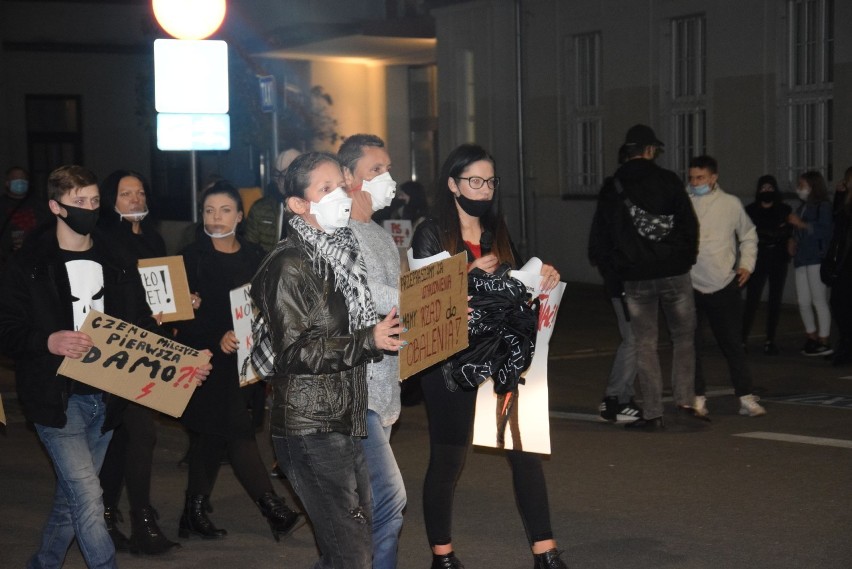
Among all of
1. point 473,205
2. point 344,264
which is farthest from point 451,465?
point 344,264

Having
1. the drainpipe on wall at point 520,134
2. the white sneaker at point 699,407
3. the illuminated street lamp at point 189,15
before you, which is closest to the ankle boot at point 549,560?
the white sneaker at point 699,407

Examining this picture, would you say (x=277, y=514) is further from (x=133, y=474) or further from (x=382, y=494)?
(x=382, y=494)

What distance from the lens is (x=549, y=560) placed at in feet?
18.7

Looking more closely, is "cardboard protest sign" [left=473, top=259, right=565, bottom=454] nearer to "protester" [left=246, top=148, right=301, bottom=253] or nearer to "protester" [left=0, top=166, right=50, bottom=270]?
"protester" [left=246, top=148, right=301, bottom=253]

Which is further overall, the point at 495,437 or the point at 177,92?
the point at 177,92

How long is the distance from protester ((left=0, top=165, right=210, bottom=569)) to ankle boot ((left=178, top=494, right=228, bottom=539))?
4.00 feet

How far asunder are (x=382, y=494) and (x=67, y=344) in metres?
1.43

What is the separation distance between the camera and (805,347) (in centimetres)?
1318

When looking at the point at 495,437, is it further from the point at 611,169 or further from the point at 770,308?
the point at 611,169

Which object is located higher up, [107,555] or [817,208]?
[817,208]

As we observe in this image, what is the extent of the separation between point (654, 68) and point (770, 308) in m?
7.59

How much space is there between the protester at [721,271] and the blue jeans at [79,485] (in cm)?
537

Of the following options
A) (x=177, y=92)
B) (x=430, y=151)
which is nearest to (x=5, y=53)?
(x=430, y=151)

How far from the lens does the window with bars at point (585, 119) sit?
71.4 ft
